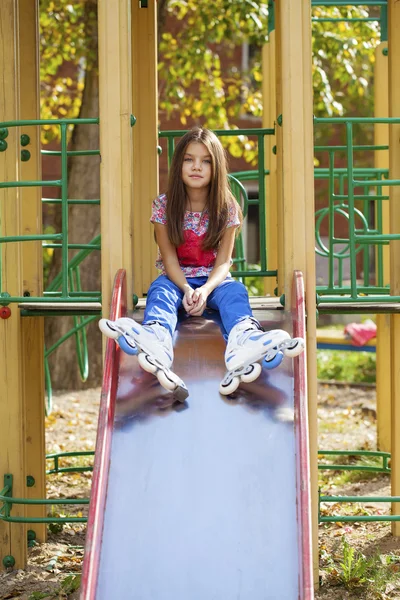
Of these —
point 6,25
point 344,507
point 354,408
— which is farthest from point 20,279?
point 354,408

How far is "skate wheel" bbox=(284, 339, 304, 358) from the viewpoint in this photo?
365 centimetres

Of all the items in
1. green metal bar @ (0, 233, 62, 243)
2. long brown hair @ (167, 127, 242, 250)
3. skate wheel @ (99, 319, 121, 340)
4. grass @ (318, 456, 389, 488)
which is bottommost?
grass @ (318, 456, 389, 488)

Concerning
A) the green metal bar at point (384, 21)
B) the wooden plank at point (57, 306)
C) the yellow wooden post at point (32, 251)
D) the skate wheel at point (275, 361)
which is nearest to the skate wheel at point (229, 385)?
the skate wheel at point (275, 361)

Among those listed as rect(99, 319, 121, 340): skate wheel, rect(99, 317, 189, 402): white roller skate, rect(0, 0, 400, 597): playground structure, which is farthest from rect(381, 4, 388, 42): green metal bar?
rect(99, 319, 121, 340): skate wheel

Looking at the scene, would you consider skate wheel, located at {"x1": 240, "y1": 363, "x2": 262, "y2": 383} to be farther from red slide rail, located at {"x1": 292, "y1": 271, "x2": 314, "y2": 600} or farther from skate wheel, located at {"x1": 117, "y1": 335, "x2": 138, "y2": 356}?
skate wheel, located at {"x1": 117, "y1": 335, "x2": 138, "y2": 356}

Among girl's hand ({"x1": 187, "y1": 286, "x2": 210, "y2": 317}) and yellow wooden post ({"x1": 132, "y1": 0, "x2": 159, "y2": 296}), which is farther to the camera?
yellow wooden post ({"x1": 132, "y1": 0, "x2": 159, "y2": 296})

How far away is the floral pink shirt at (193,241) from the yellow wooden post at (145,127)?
0.70 metres

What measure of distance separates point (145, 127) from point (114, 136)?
1.41 metres

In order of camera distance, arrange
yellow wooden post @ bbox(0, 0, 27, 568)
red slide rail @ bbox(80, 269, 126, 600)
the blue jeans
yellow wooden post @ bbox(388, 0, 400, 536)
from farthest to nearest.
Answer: yellow wooden post @ bbox(388, 0, 400, 536), yellow wooden post @ bbox(0, 0, 27, 568), the blue jeans, red slide rail @ bbox(80, 269, 126, 600)

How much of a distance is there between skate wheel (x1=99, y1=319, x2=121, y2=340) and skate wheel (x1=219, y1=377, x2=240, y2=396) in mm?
462

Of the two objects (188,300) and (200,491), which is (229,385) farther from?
(188,300)

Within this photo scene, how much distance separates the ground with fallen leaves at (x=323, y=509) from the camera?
14.5 feet

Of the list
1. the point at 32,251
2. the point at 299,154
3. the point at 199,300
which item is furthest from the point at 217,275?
the point at 32,251

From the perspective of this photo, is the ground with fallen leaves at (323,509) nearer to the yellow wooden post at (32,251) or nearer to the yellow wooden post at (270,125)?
the yellow wooden post at (32,251)
